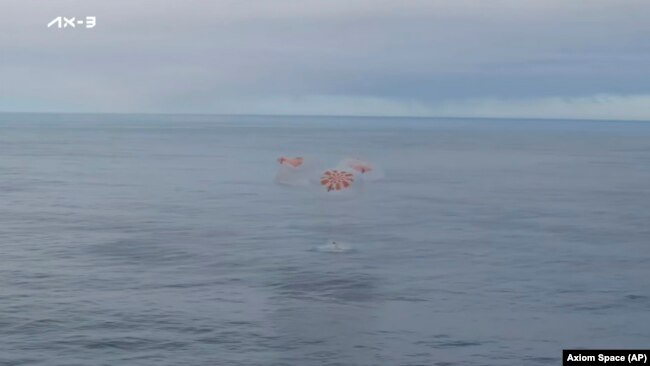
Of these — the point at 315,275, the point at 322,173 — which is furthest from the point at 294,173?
the point at 315,275

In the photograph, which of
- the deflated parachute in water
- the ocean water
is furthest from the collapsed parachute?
the ocean water

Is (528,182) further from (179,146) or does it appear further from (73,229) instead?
(179,146)

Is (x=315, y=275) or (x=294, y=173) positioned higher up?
(x=294, y=173)

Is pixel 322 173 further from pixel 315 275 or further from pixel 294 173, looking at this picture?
pixel 315 275

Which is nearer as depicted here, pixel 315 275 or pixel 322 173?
pixel 315 275

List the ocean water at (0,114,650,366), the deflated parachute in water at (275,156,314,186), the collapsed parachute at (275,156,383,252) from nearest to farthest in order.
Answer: the ocean water at (0,114,650,366) < the collapsed parachute at (275,156,383,252) < the deflated parachute in water at (275,156,314,186)

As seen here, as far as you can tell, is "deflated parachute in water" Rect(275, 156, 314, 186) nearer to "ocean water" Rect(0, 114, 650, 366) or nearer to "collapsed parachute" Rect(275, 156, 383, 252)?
"collapsed parachute" Rect(275, 156, 383, 252)

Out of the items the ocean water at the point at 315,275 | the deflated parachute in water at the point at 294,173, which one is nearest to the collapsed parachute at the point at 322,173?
the deflated parachute in water at the point at 294,173

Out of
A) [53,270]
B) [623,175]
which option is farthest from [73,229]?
[623,175]
